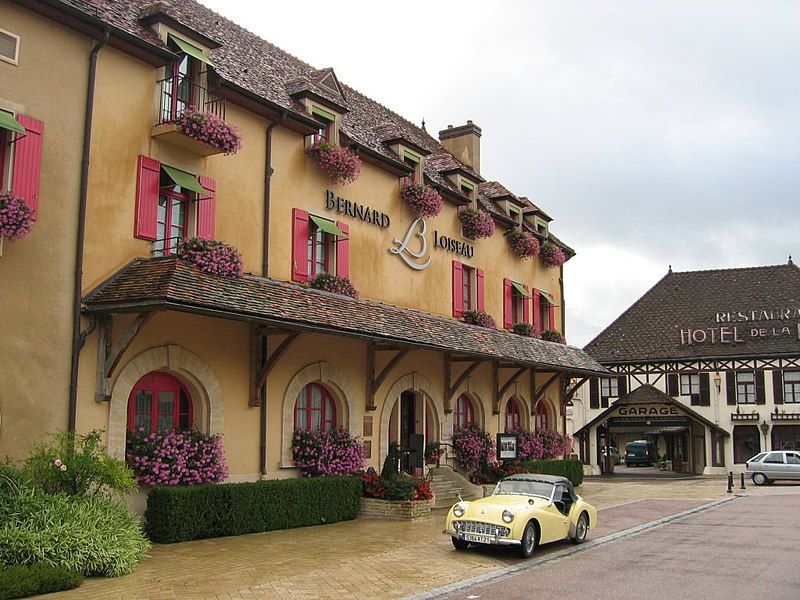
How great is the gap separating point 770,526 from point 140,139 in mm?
15214

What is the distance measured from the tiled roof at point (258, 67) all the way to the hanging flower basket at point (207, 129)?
1324 millimetres

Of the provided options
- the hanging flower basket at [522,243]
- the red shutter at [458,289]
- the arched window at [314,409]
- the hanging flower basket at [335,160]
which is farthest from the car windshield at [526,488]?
the hanging flower basket at [522,243]

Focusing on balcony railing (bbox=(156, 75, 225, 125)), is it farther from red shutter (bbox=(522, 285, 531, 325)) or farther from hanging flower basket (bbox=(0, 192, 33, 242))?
red shutter (bbox=(522, 285, 531, 325))

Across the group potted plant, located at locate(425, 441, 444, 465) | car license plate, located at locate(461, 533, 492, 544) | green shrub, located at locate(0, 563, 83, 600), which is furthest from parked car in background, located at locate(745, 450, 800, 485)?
green shrub, located at locate(0, 563, 83, 600)

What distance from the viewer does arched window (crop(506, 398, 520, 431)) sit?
2742 centimetres

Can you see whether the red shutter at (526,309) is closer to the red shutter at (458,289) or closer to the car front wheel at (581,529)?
the red shutter at (458,289)

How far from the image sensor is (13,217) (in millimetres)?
11977

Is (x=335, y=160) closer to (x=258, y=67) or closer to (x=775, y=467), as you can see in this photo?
(x=258, y=67)

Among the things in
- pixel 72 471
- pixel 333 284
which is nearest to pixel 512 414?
pixel 333 284

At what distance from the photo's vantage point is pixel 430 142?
29656 mm

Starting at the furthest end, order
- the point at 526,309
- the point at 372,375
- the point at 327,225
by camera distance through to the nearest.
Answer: the point at 526,309
the point at 372,375
the point at 327,225

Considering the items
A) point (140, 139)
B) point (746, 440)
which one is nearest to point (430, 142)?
point (140, 139)

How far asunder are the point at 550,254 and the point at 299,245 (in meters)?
14.3

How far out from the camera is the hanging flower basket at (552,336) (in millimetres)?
29391
